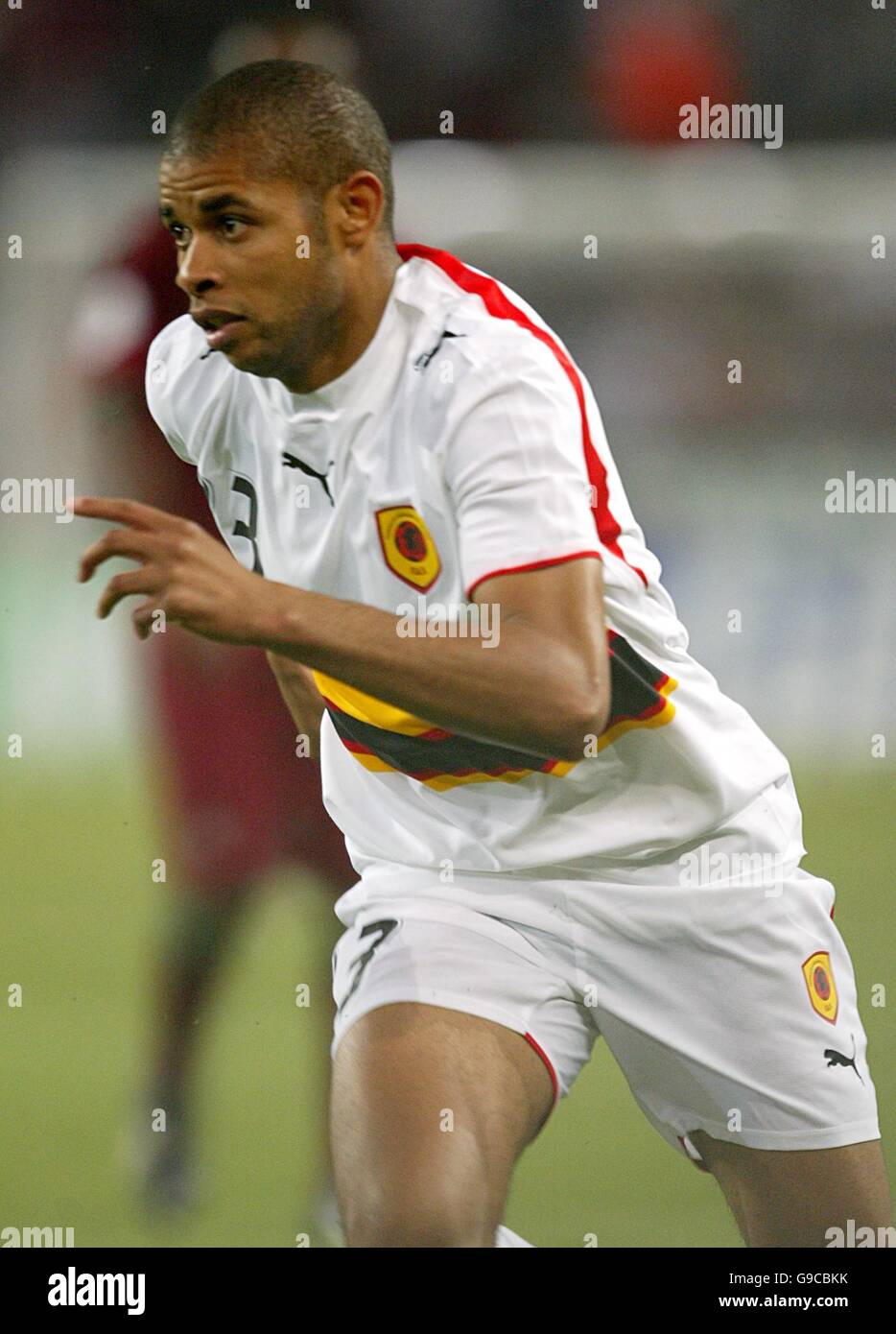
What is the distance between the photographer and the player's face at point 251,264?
1725 millimetres

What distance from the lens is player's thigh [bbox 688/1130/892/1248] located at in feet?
5.87

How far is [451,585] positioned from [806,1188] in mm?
750

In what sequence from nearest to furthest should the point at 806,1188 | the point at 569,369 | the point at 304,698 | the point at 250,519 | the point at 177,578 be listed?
1. the point at 177,578
2. the point at 569,369
3. the point at 806,1188
4. the point at 250,519
5. the point at 304,698

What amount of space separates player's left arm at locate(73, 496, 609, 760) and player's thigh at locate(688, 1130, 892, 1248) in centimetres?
57

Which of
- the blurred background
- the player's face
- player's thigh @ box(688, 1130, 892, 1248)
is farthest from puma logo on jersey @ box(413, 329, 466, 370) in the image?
the blurred background

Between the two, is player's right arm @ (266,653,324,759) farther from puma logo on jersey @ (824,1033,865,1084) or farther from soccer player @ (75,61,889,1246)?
puma logo on jersey @ (824,1033,865,1084)

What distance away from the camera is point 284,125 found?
1.73 m

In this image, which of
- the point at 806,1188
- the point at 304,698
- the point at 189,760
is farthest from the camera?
the point at 189,760

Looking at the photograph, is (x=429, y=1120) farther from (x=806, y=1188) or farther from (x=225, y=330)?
(x=225, y=330)

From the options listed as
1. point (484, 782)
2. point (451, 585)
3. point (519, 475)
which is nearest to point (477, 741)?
point (484, 782)

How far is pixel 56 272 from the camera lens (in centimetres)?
450

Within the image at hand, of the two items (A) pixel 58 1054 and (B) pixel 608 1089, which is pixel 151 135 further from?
(B) pixel 608 1089
